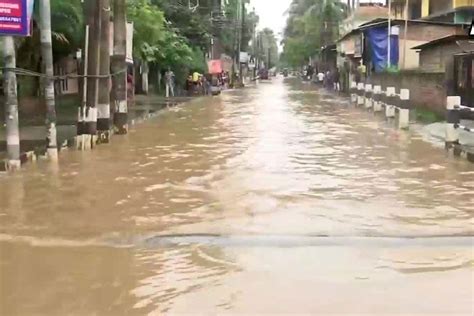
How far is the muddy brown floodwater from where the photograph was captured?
5477mm

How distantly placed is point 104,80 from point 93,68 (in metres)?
0.88

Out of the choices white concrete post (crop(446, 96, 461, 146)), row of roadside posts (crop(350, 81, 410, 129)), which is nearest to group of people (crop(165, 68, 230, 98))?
row of roadside posts (crop(350, 81, 410, 129))

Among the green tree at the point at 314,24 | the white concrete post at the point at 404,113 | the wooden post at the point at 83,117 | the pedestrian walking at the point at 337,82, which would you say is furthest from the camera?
the green tree at the point at 314,24

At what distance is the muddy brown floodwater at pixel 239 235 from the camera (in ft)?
18.0

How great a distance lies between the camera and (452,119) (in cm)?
1387

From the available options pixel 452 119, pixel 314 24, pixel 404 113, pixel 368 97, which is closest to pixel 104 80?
pixel 452 119

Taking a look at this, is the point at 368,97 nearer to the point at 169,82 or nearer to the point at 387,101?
the point at 387,101

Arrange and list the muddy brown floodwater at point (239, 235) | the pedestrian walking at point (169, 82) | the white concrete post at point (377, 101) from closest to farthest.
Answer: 1. the muddy brown floodwater at point (239, 235)
2. the white concrete post at point (377, 101)
3. the pedestrian walking at point (169, 82)

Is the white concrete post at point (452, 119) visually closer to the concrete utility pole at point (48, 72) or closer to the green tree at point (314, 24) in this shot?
the concrete utility pole at point (48, 72)

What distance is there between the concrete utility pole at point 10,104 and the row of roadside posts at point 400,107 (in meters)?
7.40

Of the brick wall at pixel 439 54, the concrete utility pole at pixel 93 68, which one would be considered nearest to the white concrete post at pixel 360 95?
the brick wall at pixel 439 54

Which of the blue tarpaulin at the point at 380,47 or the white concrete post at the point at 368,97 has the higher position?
the blue tarpaulin at the point at 380,47

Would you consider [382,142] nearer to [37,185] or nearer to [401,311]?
[37,185]

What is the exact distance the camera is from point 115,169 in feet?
39.3
